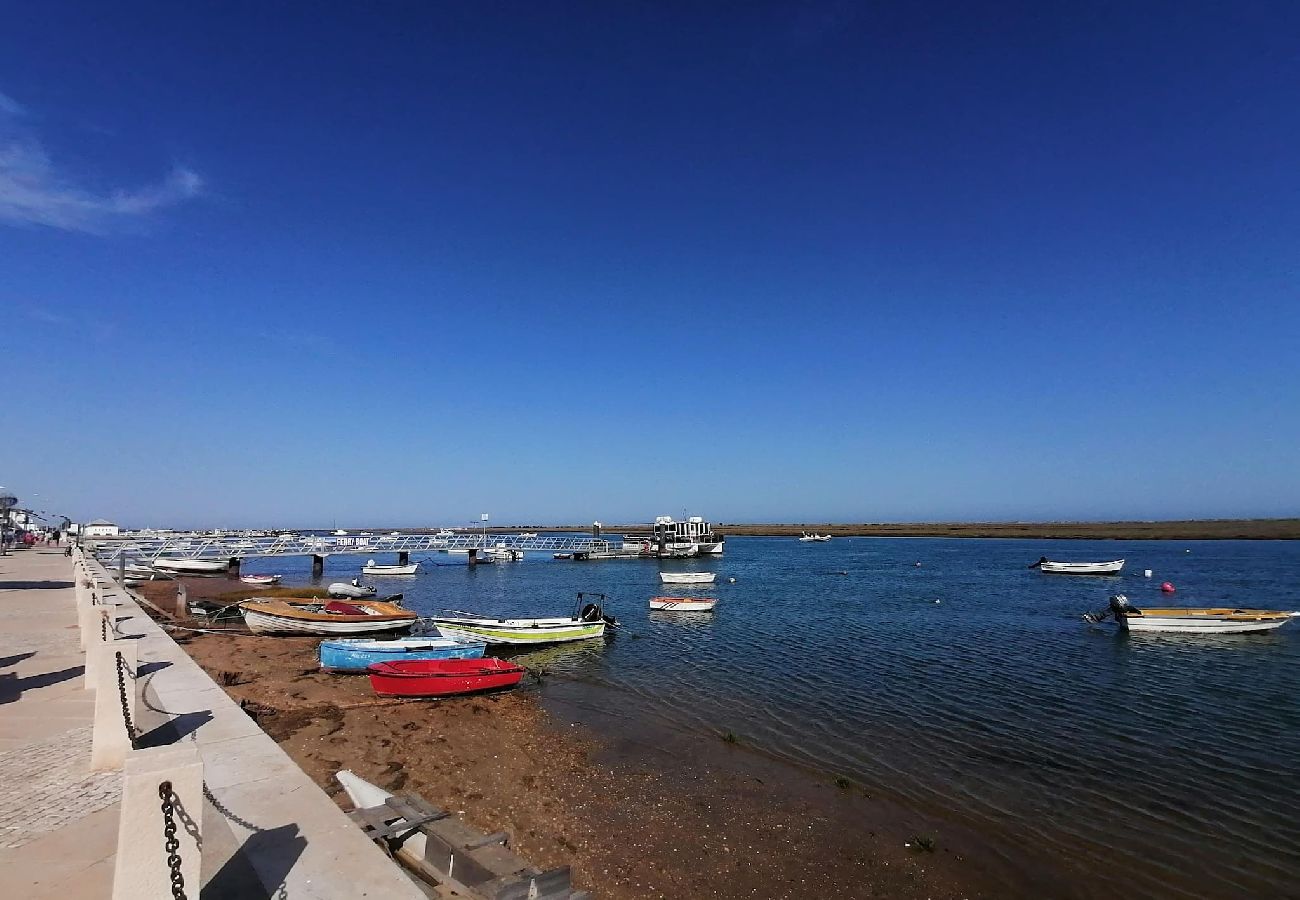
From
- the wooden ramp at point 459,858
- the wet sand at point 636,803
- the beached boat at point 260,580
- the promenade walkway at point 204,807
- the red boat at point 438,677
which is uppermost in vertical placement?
the promenade walkway at point 204,807

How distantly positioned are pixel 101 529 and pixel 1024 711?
4190 inches

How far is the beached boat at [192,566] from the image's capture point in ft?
192

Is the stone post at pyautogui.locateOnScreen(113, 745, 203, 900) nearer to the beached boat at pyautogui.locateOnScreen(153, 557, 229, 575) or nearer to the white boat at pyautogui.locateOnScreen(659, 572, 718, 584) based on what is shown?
the white boat at pyautogui.locateOnScreen(659, 572, 718, 584)

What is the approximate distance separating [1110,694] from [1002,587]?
36760 mm

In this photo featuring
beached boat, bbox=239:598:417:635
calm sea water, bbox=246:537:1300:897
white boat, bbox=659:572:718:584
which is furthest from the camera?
white boat, bbox=659:572:718:584

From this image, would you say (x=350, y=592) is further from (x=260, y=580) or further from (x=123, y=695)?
(x=123, y=695)

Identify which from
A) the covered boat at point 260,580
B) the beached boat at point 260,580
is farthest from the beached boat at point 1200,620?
the covered boat at point 260,580

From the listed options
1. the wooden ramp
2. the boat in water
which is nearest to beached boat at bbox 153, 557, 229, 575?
the boat in water

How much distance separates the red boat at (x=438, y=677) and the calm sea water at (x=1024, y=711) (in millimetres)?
3969

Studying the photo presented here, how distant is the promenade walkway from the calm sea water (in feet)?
39.4

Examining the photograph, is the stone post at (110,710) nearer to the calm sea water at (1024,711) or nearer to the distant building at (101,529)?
the calm sea water at (1024,711)

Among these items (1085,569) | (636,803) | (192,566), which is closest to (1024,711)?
(636,803)

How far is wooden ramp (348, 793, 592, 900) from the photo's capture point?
6531 millimetres

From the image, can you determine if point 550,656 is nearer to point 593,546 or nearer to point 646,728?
point 646,728
